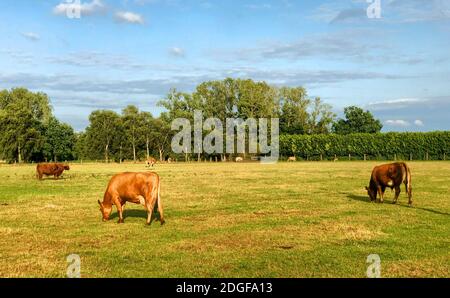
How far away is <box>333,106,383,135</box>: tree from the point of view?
5256 inches

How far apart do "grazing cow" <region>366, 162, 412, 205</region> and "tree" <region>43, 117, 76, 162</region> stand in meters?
95.8

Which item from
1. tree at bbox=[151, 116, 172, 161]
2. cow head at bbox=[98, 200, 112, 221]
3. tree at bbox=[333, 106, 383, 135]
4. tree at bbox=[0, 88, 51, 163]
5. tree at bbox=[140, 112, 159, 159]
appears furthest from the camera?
tree at bbox=[333, 106, 383, 135]

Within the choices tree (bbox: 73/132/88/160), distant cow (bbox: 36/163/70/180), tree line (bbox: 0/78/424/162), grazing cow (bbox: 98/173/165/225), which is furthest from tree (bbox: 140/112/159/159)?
grazing cow (bbox: 98/173/165/225)

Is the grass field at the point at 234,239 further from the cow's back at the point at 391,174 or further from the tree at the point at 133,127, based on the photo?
the tree at the point at 133,127

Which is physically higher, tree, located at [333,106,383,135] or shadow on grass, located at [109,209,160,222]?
tree, located at [333,106,383,135]

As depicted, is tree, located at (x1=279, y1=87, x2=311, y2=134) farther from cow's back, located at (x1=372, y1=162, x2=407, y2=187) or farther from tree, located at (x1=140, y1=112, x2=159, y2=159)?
cow's back, located at (x1=372, y1=162, x2=407, y2=187)

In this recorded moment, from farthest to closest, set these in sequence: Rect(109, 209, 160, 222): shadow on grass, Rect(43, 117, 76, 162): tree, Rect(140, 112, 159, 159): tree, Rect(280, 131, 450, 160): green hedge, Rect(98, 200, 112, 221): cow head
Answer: Rect(140, 112, 159, 159): tree
Rect(43, 117, 76, 162): tree
Rect(280, 131, 450, 160): green hedge
Rect(109, 209, 160, 222): shadow on grass
Rect(98, 200, 112, 221): cow head

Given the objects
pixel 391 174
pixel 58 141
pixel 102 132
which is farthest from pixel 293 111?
pixel 391 174

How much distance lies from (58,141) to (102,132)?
1104cm

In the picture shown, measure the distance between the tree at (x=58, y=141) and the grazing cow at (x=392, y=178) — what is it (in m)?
→ 95.8

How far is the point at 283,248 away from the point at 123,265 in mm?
3910

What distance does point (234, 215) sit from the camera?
15.9 metres
